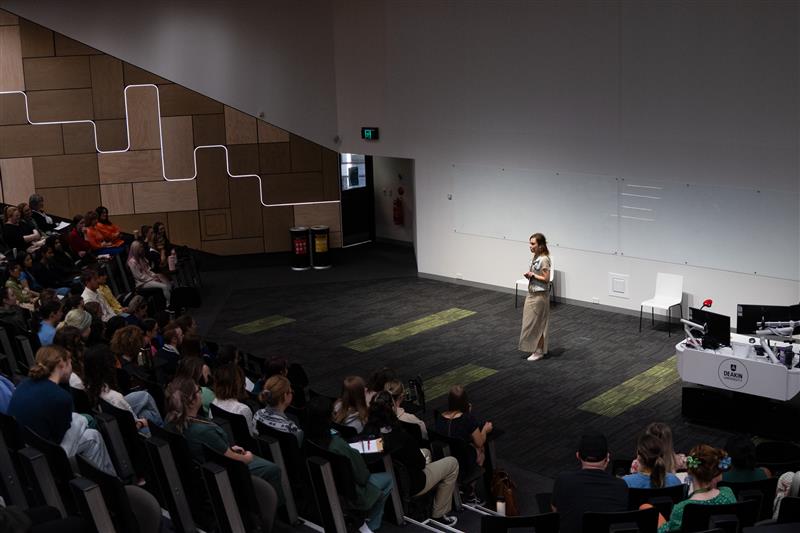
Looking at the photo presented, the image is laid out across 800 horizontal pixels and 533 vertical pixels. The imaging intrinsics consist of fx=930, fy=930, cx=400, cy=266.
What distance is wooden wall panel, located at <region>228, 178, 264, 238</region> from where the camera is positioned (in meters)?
15.4

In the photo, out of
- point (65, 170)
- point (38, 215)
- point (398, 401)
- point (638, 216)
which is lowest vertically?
point (398, 401)

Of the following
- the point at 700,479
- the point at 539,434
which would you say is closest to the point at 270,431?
the point at 700,479

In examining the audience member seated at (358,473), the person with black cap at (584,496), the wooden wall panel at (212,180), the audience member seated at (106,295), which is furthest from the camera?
the wooden wall panel at (212,180)

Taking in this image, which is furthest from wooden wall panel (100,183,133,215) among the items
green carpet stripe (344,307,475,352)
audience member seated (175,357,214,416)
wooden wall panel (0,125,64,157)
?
audience member seated (175,357,214,416)

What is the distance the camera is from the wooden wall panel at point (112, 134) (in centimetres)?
1473

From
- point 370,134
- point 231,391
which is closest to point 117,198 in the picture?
point 370,134

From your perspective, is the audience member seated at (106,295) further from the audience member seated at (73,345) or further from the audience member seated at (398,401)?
the audience member seated at (398,401)

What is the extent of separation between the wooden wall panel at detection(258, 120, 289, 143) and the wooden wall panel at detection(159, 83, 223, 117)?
2.30 ft

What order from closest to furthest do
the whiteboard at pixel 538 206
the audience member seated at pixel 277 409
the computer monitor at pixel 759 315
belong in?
the audience member seated at pixel 277 409
the computer monitor at pixel 759 315
the whiteboard at pixel 538 206

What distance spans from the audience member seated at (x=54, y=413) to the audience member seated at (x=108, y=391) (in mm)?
423

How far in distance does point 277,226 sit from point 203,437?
1020 centimetres

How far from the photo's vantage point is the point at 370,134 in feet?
47.1

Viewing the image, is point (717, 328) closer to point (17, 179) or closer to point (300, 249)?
point (300, 249)

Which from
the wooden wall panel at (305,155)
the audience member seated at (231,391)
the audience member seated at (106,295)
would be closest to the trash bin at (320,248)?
the wooden wall panel at (305,155)
